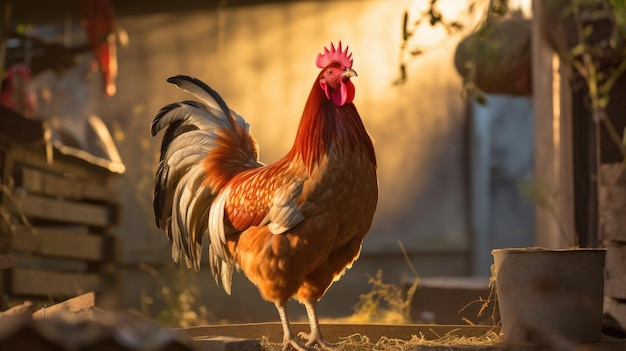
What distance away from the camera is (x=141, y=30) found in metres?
11.3

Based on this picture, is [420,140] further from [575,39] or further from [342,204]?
[342,204]

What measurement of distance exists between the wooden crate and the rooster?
5.66 ft

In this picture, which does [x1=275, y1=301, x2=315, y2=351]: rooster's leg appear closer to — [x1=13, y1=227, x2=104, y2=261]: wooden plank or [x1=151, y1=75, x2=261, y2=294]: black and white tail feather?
[x1=151, y1=75, x2=261, y2=294]: black and white tail feather

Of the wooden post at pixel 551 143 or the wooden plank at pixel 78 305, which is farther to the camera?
the wooden post at pixel 551 143

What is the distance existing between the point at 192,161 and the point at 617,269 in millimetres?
2152

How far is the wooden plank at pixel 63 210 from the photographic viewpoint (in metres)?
6.05

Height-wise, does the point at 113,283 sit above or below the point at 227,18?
below

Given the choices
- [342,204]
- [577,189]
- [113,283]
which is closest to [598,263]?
[342,204]

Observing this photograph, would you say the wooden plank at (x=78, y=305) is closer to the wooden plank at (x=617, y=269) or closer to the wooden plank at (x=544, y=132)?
the wooden plank at (x=617, y=269)

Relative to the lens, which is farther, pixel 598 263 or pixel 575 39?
pixel 575 39

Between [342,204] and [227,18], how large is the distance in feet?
27.0

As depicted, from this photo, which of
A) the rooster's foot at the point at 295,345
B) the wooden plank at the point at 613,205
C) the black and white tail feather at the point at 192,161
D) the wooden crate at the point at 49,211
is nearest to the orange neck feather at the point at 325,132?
the black and white tail feather at the point at 192,161

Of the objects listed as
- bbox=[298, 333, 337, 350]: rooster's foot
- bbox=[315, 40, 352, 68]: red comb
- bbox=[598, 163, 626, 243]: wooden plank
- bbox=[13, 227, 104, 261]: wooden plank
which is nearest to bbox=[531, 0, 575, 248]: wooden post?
bbox=[598, 163, 626, 243]: wooden plank

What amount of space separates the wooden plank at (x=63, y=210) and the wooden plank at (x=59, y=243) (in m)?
0.11
